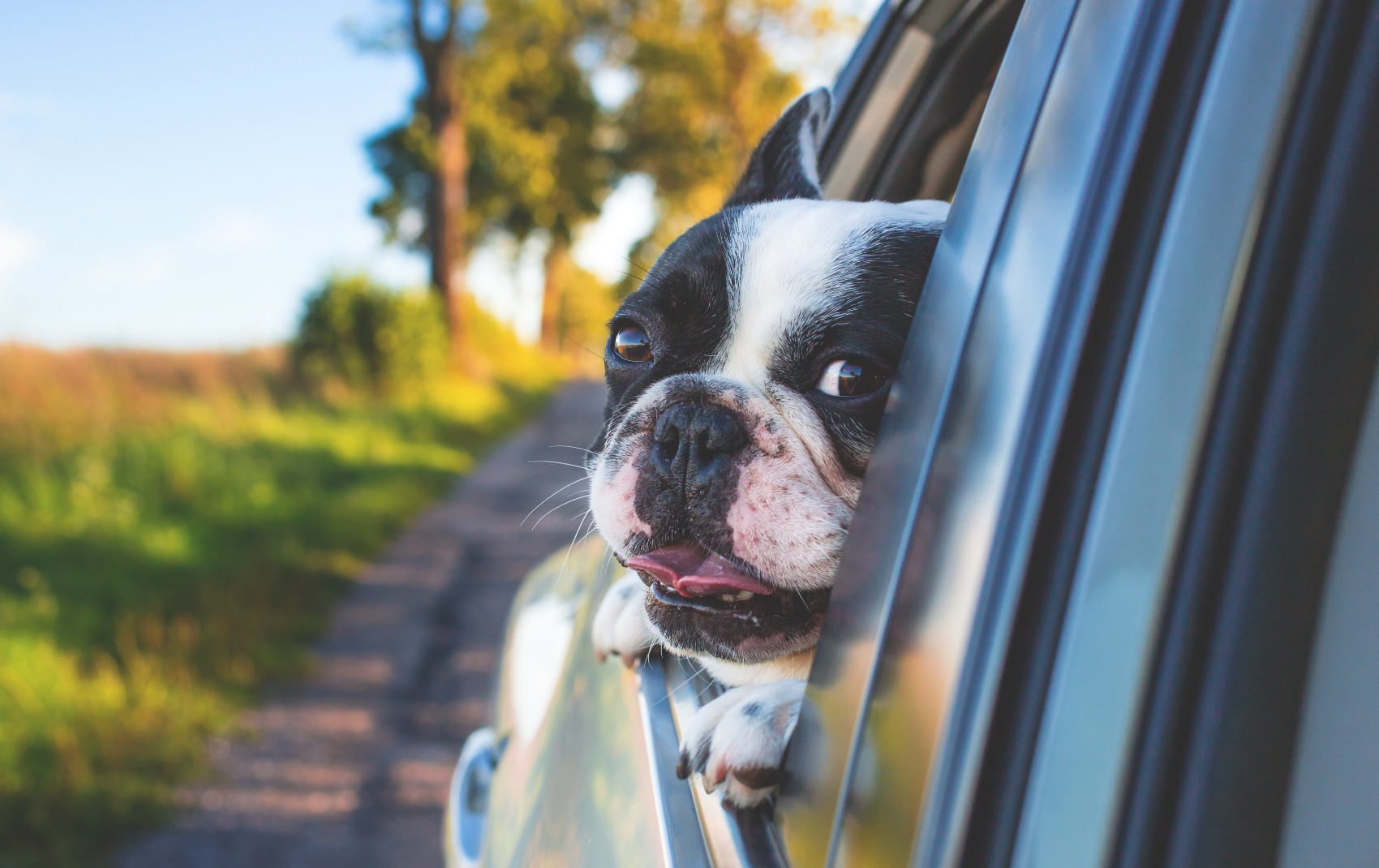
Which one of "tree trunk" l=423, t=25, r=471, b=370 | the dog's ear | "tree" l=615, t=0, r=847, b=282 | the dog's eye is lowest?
the dog's eye

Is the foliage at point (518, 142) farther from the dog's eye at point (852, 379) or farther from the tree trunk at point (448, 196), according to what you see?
the dog's eye at point (852, 379)

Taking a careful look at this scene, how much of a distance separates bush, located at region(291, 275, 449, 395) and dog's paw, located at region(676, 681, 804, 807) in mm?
13054

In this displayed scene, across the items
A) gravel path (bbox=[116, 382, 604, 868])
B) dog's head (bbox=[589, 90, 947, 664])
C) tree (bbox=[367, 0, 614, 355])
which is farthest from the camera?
tree (bbox=[367, 0, 614, 355])

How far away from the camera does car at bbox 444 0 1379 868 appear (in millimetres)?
658

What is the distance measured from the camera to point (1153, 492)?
0.67 meters

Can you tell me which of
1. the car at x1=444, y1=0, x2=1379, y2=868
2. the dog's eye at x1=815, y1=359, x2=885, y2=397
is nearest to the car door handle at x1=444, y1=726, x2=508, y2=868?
the dog's eye at x1=815, y1=359, x2=885, y2=397

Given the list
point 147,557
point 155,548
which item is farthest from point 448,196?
point 147,557

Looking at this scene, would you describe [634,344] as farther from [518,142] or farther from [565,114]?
[565,114]

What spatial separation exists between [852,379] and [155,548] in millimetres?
5394

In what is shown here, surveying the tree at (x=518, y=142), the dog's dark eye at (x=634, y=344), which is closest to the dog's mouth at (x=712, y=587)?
the dog's dark eye at (x=634, y=344)

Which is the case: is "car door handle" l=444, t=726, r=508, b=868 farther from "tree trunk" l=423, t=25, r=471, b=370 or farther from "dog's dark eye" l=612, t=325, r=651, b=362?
"tree trunk" l=423, t=25, r=471, b=370

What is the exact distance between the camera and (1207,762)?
65cm

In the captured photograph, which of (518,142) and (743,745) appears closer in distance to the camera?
(743,745)

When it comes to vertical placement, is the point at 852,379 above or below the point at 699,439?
above
